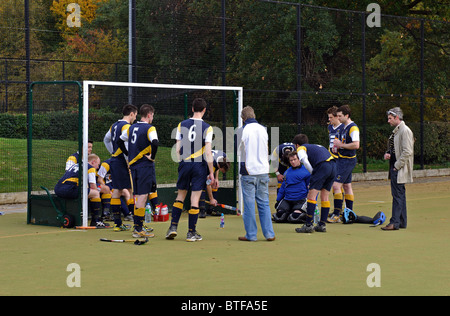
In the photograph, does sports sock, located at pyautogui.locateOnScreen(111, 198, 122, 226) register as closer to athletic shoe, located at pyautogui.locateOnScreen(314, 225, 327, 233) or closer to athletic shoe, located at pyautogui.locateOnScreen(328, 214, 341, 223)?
athletic shoe, located at pyautogui.locateOnScreen(314, 225, 327, 233)

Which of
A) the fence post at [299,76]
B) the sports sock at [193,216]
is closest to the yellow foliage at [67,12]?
the fence post at [299,76]

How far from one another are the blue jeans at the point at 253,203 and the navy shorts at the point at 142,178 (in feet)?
4.42

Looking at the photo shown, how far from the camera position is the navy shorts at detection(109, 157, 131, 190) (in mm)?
11609

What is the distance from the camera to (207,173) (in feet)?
36.2

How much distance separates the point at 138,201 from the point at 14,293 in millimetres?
3816

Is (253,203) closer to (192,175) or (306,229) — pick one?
(192,175)

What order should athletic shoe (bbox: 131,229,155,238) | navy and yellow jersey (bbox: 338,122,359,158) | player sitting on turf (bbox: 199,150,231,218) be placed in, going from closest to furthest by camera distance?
athletic shoe (bbox: 131,229,155,238) → navy and yellow jersey (bbox: 338,122,359,158) → player sitting on turf (bbox: 199,150,231,218)

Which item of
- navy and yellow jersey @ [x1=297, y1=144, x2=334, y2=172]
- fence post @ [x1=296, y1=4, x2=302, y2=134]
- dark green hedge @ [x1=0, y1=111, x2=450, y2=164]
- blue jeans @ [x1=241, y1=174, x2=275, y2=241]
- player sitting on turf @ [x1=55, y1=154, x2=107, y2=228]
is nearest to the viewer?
blue jeans @ [x1=241, y1=174, x2=275, y2=241]

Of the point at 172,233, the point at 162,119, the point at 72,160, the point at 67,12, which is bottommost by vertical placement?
the point at 172,233

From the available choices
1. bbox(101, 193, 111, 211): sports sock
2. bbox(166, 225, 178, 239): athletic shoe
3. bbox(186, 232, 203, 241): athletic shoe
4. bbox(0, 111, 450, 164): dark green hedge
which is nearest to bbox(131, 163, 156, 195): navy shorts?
bbox(166, 225, 178, 239): athletic shoe

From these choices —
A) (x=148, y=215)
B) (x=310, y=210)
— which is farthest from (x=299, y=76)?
(x=310, y=210)

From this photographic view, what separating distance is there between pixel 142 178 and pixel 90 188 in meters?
1.93
